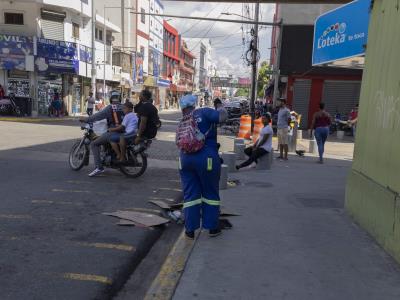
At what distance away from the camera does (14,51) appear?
2620cm

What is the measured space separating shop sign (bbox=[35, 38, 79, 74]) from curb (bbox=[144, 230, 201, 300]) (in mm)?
24532

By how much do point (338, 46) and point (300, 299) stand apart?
576 cm

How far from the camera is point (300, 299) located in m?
3.74

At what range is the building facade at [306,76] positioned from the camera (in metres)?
26.2

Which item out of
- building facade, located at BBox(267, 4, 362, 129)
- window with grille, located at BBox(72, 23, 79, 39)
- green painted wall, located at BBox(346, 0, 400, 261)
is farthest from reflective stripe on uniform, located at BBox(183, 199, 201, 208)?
window with grille, located at BBox(72, 23, 79, 39)

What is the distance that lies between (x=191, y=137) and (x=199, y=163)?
33 cm

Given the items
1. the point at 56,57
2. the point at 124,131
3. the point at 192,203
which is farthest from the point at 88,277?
the point at 56,57

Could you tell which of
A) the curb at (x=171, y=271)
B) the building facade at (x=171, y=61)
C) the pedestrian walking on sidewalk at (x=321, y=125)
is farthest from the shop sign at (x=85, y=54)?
the building facade at (x=171, y=61)

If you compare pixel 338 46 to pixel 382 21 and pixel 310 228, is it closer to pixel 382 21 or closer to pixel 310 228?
pixel 382 21

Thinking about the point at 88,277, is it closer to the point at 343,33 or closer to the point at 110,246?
the point at 110,246

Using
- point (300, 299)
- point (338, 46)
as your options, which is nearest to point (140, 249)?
point (300, 299)

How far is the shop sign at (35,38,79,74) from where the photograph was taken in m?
26.9

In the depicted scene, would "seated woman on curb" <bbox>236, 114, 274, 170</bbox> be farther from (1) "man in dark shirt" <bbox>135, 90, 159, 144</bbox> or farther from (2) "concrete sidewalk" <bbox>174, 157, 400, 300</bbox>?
(2) "concrete sidewalk" <bbox>174, 157, 400, 300</bbox>

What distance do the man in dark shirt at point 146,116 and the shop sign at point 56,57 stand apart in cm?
2018
